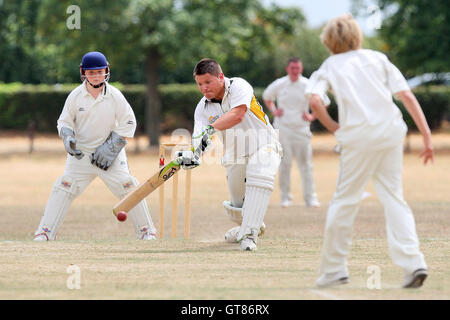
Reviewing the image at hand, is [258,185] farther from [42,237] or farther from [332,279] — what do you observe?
[42,237]

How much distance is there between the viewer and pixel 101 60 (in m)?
8.66

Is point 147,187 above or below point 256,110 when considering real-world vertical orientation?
below

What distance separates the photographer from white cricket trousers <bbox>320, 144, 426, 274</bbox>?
18.2 feet

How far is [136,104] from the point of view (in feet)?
125

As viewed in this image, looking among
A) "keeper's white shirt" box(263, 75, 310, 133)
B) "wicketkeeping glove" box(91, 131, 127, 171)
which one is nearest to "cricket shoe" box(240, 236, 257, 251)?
"wicketkeeping glove" box(91, 131, 127, 171)

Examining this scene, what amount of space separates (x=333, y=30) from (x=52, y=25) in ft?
84.1

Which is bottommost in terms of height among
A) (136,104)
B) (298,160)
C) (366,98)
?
(366,98)

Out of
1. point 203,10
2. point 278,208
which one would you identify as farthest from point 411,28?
point 278,208

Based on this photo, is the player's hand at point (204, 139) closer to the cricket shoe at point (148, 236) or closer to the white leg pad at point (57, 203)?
the cricket shoe at point (148, 236)

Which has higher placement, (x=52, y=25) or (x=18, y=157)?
(x=52, y=25)

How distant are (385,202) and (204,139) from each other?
7.08 feet

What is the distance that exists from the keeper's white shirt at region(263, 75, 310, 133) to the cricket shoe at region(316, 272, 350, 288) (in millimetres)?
8048

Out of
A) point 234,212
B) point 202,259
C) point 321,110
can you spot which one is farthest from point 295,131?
point 321,110
